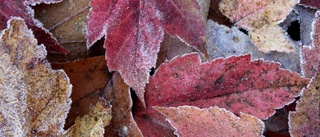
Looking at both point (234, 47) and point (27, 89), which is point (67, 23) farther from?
point (234, 47)

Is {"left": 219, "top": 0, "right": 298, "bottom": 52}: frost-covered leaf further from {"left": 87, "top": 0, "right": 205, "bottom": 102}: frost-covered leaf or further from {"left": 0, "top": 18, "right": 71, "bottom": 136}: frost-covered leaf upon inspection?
{"left": 0, "top": 18, "right": 71, "bottom": 136}: frost-covered leaf

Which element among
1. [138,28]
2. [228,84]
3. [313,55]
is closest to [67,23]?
[138,28]

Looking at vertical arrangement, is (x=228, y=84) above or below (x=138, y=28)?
below

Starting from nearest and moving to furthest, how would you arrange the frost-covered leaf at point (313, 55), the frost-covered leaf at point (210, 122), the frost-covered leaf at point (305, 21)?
1. the frost-covered leaf at point (210, 122)
2. the frost-covered leaf at point (313, 55)
3. the frost-covered leaf at point (305, 21)

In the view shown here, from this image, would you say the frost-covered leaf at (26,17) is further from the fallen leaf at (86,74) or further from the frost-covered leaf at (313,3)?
the frost-covered leaf at (313,3)

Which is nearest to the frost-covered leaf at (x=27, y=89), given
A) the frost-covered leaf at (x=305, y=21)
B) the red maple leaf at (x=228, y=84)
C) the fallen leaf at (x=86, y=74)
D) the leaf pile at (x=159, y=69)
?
the leaf pile at (x=159, y=69)

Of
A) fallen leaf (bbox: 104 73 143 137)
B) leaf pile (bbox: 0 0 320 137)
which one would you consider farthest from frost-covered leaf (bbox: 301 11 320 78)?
fallen leaf (bbox: 104 73 143 137)
